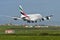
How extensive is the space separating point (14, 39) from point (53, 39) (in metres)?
7.43

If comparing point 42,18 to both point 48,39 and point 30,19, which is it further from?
point 48,39

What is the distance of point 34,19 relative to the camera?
144 metres

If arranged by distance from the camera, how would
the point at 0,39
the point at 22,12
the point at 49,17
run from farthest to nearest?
the point at 22,12 → the point at 49,17 → the point at 0,39

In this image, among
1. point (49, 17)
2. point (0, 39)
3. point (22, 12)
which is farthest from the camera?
point (22, 12)

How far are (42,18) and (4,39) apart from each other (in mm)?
79391

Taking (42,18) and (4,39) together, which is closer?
(4,39)

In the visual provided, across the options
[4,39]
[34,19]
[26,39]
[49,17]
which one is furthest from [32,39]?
[34,19]

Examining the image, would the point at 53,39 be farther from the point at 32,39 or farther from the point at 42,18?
the point at 42,18

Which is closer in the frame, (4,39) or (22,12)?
(4,39)

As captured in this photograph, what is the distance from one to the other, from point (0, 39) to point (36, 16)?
90.7m

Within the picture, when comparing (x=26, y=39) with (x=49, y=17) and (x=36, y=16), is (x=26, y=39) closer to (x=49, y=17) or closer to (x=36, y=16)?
(x=49, y=17)

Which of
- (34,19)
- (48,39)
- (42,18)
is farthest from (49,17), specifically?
(48,39)

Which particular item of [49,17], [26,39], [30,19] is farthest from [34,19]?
[26,39]

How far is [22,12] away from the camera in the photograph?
474ft
